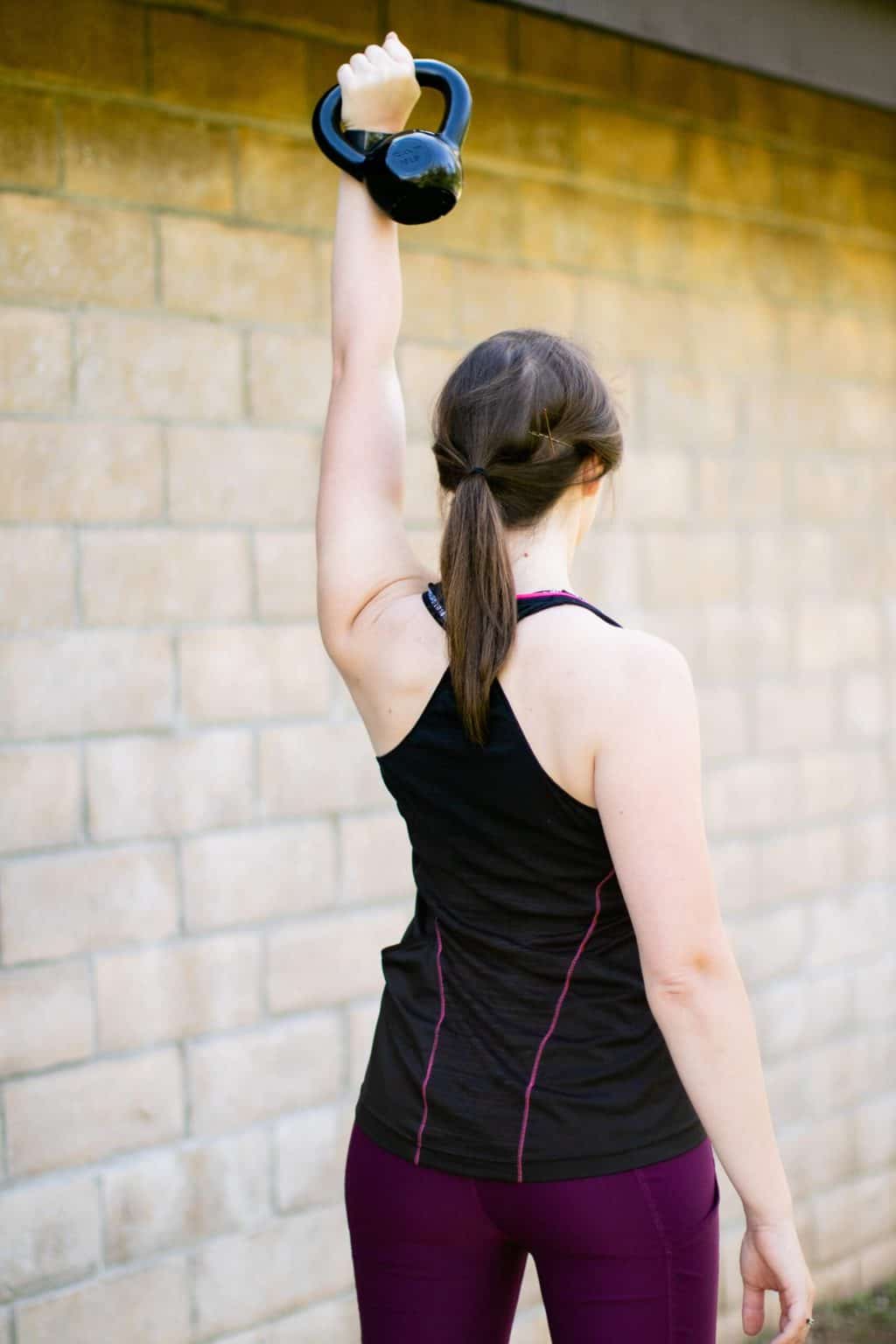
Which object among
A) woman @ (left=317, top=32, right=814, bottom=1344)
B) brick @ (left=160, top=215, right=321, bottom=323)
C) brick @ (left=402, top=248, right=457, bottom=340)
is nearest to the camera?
woman @ (left=317, top=32, right=814, bottom=1344)

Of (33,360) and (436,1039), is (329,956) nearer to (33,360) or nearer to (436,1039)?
→ (33,360)

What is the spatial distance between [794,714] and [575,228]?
1564 millimetres

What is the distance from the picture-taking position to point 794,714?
14.3 ft

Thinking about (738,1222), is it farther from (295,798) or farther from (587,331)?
(587,331)

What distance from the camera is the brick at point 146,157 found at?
115 inches

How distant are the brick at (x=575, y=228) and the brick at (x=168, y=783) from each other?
5.03 ft

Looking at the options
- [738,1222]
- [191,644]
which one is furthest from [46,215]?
[738,1222]

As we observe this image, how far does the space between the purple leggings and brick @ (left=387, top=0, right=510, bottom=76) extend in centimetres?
265

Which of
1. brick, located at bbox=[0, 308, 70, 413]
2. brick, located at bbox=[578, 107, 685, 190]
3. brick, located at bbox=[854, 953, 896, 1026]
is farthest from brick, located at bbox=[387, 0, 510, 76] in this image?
brick, located at bbox=[854, 953, 896, 1026]

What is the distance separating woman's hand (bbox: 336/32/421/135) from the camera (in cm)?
184

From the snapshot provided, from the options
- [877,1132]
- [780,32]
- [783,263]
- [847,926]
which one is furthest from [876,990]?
[780,32]

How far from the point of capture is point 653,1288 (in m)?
1.65

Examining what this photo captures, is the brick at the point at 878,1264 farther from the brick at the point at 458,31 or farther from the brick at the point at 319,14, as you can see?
the brick at the point at 319,14

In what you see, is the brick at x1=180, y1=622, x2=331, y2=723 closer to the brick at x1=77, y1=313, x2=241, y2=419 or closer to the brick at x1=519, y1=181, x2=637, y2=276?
the brick at x1=77, y1=313, x2=241, y2=419
